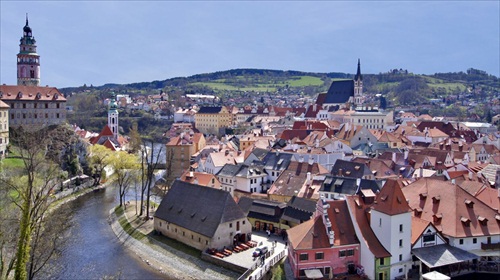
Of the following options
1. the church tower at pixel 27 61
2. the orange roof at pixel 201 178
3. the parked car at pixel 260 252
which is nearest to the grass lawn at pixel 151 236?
the parked car at pixel 260 252

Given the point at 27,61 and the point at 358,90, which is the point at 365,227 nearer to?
the point at 27,61

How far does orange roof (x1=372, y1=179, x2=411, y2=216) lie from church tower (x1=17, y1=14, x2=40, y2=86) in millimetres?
86488

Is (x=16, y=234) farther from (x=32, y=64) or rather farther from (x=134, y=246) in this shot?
(x=32, y=64)

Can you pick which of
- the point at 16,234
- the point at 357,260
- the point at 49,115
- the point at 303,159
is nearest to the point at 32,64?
the point at 49,115

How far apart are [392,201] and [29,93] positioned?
228 feet

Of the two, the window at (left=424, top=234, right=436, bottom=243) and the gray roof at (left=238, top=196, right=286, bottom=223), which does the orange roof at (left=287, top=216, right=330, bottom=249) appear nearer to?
the window at (left=424, top=234, right=436, bottom=243)

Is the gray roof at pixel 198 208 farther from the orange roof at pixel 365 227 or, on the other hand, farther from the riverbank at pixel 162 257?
the orange roof at pixel 365 227

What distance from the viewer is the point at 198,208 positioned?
4128cm

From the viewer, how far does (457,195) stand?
3609cm

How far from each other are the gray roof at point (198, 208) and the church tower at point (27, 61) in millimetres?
66659

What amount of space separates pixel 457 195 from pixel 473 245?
4.18m

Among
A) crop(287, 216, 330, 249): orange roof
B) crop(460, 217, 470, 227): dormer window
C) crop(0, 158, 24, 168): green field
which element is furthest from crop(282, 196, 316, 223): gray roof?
crop(0, 158, 24, 168): green field

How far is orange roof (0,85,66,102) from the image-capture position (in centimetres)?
7706

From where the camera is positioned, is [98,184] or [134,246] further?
[98,184]
